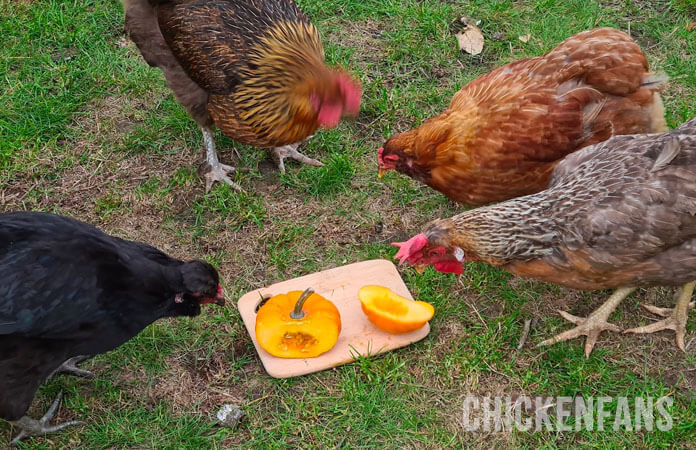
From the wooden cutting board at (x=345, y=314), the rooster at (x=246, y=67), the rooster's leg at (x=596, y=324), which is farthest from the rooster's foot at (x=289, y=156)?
the rooster's leg at (x=596, y=324)

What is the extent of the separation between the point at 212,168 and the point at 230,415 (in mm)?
1892

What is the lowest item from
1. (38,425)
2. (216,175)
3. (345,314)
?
(38,425)

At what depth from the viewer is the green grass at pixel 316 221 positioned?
3398mm

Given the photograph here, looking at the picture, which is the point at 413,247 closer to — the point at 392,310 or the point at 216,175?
the point at 392,310

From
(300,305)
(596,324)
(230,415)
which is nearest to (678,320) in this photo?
(596,324)

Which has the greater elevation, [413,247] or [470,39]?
[470,39]

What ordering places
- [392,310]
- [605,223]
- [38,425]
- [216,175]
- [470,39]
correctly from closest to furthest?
1. [605,223]
2. [38,425]
3. [392,310]
4. [216,175]
5. [470,39]

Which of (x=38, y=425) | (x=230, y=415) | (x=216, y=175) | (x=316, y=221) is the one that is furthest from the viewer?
(x=216, y=175)

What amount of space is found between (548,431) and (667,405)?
69 cm

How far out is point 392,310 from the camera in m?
3.61

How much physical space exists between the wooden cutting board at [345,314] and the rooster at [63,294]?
548mm

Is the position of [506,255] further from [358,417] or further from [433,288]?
[358,417]

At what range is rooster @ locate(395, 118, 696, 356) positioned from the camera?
10.1ft

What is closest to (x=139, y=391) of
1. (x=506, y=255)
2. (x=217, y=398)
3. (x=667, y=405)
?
(x=217, y=398)
